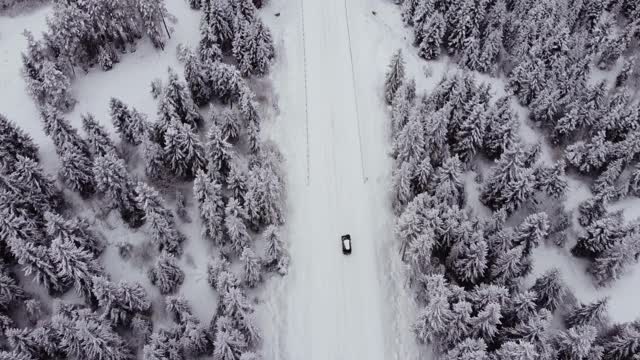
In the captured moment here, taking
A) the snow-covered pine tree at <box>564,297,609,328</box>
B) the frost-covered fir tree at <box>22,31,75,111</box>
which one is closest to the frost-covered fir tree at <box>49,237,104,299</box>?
the frost-covered fir tree at <box>22,31,75,111</box>

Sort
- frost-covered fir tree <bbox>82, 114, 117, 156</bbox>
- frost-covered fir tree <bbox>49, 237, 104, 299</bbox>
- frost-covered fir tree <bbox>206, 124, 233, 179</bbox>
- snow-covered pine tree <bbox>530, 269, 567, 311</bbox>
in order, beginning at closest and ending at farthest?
frost-covered fir tree <bbox>49, 237, 104, 299</bbox>
snow-covered pine tree <bbox>530, 269, 567, 311</bbox>
frost-covered fir tree <bbox>206, 124, 233, 179</bbox>
frost-covered fir tree <bbox>82, 114, 117, 156</bbox>

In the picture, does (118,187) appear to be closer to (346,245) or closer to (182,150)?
(182,150)

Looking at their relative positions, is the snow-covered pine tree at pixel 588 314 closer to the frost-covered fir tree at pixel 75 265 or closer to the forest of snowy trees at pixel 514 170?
the forest of snowy trees at pixel 514 170

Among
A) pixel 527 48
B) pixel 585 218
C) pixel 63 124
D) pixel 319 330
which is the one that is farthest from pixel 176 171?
pixel 527 48

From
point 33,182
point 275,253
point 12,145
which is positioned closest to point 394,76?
point 275,253

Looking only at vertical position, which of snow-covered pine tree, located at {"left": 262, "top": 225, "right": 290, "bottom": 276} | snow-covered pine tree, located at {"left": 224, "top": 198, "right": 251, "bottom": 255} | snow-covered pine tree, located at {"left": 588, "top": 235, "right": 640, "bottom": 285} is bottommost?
snow-covered pine tree, located at {"left": 588, "top": 235, "right": 640, "bottom": 285}

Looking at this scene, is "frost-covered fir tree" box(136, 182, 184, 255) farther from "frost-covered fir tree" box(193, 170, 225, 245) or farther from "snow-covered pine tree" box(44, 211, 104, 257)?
"snow-covered pine tree" box(44, 211, 104, 257)

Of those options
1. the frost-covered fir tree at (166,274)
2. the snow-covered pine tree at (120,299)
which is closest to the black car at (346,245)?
the frost-covered fir tree at (166,274)
